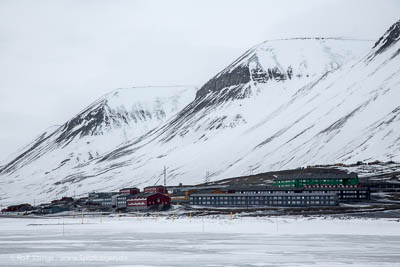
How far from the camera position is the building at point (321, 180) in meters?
141

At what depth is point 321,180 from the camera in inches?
5837

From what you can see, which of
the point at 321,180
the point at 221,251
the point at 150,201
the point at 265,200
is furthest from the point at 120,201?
the point at 221,251

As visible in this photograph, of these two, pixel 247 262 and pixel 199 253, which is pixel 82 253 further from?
pixel 247 262

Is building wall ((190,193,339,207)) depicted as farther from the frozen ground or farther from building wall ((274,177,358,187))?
the frozen ground

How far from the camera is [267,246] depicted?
144 feet

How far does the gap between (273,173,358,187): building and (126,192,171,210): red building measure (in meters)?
38.7

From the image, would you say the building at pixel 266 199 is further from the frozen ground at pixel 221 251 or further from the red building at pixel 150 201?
the frozen ground at pixel 221 251

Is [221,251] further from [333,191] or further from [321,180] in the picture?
[321,180]

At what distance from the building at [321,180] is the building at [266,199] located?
82.3ft

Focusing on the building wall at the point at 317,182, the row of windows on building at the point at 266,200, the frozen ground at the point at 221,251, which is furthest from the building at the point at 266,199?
the frozen ground at the point at 221,251

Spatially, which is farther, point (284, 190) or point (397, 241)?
point (284, 190)

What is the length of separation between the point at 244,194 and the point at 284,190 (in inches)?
519

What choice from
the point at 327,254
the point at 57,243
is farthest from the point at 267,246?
the point at 57,243

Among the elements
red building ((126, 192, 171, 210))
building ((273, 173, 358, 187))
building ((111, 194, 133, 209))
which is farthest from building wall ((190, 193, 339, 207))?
building ((273, 173, 358, 187))
